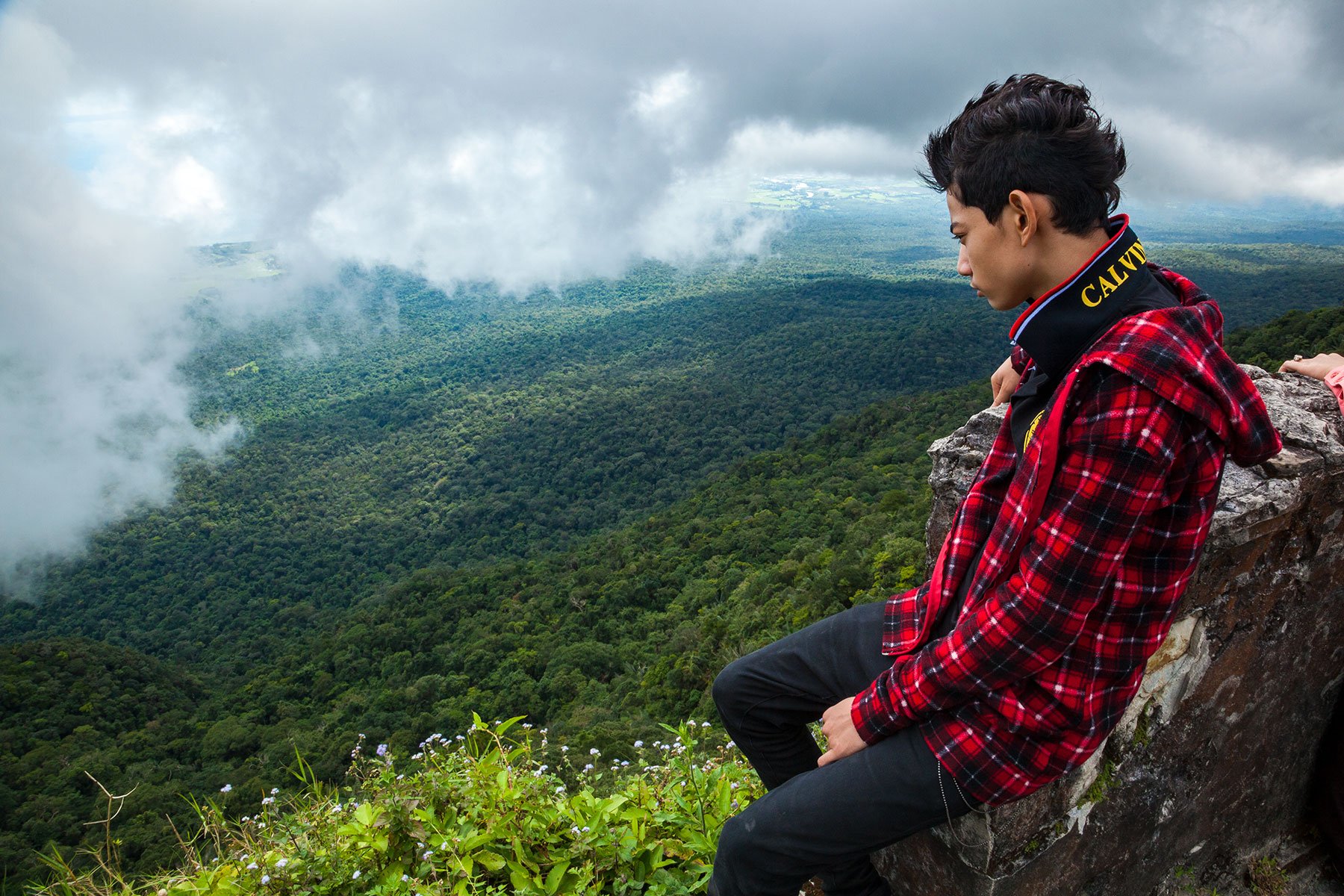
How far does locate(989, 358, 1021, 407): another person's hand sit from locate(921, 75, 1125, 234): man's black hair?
788 mm

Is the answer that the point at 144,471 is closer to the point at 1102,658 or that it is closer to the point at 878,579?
the point at 878,579

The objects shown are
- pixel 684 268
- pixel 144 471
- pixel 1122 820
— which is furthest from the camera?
pixel 684 268

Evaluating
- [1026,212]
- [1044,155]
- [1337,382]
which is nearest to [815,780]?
[1026,212]

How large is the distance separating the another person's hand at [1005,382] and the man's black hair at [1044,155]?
79 centimetres

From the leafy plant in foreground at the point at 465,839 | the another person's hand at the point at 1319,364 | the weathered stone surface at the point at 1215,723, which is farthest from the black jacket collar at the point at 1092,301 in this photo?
the leafy plant in foreground at the point at 465,839

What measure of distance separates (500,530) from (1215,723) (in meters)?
55.9

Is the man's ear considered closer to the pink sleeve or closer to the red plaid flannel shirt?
the red plaid flannel shirt

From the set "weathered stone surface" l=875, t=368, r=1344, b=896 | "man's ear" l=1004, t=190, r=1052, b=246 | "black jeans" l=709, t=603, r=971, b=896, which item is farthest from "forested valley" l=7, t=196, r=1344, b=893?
"man's ear" l=1004, t=190, r=1052, b=246

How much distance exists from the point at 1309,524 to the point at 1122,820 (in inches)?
36.5

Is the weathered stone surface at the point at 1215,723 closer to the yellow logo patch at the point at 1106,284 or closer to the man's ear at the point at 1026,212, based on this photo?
the yellow logo patch at the point at 1106,284

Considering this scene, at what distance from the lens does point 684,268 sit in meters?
182

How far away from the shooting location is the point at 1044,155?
1.33m

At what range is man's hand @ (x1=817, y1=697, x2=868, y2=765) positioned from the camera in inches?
58.5

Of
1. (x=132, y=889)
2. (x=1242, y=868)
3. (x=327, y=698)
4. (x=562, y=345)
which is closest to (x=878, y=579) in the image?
(x=1242, y=868)
